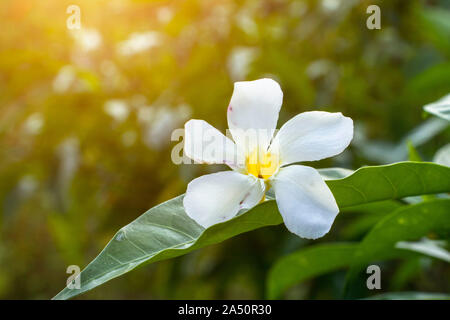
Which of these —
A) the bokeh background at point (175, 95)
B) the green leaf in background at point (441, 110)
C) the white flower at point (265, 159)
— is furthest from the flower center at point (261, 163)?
the bokeh background at point (175, 95)

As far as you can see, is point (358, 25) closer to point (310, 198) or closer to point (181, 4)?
point (181, 4)

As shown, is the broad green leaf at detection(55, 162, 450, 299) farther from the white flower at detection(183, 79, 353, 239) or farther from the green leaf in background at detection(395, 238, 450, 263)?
the green leaf in background at detection(395, 238, 450, 263)

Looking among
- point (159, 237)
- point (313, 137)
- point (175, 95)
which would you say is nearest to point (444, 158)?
point (313, 137)

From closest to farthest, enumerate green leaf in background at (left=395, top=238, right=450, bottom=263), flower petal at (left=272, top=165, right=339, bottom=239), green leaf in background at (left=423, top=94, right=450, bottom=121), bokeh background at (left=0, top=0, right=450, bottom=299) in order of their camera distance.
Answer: flower petal at (left=272, top=165, right=339, bottom=239) → green leaf in background at (left=423, top=94, right=450, bottom=121) → green leaf in background at (left=395, top=238, right=450, bottom=263) → bokeh background at (left=0, top=0, right=450, bottom=299)

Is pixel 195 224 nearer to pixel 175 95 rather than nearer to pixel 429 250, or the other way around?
pixel 429 250

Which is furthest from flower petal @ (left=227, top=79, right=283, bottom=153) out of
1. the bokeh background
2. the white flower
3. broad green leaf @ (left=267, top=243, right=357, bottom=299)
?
the bokeh background

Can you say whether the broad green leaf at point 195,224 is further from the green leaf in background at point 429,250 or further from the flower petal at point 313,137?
the green leaf in background at point 429,250
